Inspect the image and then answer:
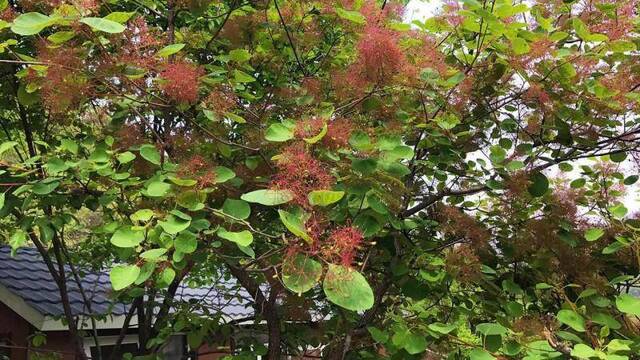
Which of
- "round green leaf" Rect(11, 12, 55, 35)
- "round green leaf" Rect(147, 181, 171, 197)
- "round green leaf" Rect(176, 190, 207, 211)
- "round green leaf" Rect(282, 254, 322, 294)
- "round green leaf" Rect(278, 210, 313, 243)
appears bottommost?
"round green leaf" Rect(282, 254, 322, 294)

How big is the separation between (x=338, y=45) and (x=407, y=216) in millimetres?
1252

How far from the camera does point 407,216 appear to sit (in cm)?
303

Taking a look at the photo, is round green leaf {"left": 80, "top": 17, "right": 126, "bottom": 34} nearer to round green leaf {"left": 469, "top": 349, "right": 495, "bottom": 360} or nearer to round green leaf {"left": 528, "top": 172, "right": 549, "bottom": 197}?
round green leaf {"left": 469, "top": 349, "right": 495, "bottom": 360}

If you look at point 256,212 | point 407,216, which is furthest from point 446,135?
point 256,212

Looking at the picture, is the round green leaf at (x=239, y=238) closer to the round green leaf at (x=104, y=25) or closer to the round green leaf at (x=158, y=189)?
the round green leaf at (x=158, y=189)

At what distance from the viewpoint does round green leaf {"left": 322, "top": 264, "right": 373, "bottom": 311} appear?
65.2 inches

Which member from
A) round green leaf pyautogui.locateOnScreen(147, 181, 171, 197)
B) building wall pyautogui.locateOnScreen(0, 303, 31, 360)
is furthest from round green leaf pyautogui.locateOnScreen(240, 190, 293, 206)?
building wall pyautogui.locateOnScreen(0, 303, 31, 360)

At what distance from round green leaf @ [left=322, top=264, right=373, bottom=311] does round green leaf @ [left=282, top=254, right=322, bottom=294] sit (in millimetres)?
54

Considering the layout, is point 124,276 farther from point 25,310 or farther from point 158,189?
point 25,310

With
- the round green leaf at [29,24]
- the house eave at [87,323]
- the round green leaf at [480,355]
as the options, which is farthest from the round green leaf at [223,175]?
the house eave at [87,323]

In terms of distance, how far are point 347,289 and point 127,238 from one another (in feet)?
2.51

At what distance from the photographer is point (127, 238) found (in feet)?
6.30

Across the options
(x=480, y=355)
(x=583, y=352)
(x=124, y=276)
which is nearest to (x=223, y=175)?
(x=124, y=276)

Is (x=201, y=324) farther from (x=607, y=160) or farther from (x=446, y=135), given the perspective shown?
(x=607, y=160)
